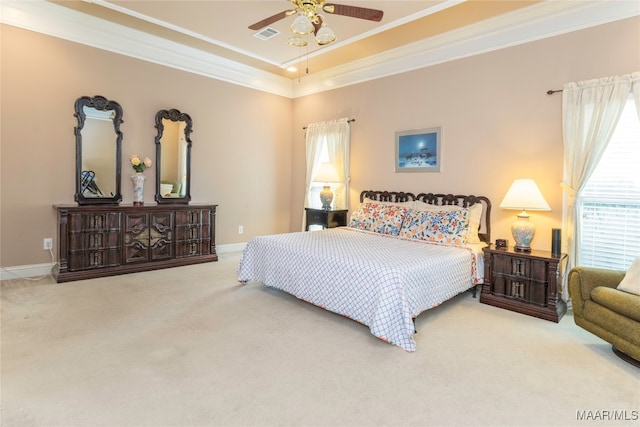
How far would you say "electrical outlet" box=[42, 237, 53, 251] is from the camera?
420cm

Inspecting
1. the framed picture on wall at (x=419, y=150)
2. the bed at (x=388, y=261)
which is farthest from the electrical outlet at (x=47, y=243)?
the framed picture on wall at (x=419, y=150)

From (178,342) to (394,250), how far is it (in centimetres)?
206

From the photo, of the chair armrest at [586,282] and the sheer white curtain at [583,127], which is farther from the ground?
the sheer white curtain at [583,127]

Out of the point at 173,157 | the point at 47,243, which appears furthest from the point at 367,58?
the point at 47,243

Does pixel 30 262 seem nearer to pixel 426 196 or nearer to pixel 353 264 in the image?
pixel 353 264

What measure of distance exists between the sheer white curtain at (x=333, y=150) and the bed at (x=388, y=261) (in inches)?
34.6

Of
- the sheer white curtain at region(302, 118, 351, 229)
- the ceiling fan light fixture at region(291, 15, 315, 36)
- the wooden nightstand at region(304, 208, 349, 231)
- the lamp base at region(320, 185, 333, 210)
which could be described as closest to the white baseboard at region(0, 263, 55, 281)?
the wooden nightstand at region(304, 208, 349, 231)

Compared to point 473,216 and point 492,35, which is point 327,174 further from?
point 492,35

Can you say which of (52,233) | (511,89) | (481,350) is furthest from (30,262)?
(511,89)

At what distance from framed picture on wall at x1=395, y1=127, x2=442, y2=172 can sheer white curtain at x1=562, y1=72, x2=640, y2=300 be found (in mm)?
1419

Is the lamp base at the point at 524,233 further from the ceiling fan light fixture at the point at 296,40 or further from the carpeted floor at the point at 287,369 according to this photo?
the ceiling fan light fixture at the point at 296,40

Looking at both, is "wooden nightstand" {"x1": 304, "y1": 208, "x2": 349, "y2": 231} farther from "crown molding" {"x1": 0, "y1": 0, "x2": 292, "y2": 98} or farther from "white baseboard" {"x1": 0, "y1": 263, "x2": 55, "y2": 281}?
"white baseboard" {"x1": 0, "y1": 263, "x2": 55, "y2": 281}

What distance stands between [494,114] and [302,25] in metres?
2.59

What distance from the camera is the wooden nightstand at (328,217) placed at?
5426 millimetres
